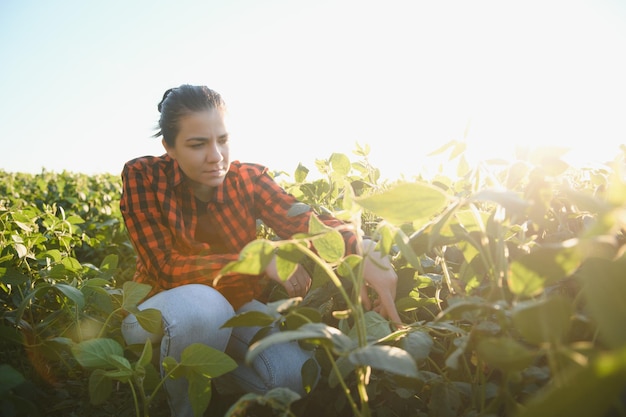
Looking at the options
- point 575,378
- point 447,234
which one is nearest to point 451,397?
point 447,234

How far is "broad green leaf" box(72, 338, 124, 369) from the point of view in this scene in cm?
100

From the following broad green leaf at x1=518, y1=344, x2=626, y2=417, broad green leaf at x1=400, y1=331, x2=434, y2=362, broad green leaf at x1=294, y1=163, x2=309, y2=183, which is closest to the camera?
broad green leaf at x1=518, y1=344, x2=626, y2=417

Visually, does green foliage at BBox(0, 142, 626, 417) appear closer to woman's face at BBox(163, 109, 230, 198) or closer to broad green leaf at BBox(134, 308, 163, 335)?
broad green leaf at BBox(134, 308, 163, 335)

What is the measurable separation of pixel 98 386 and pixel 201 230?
104 cm

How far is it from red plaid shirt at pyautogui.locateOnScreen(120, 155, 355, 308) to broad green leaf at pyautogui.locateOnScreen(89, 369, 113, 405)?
557 millimetres

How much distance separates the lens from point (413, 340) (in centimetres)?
87

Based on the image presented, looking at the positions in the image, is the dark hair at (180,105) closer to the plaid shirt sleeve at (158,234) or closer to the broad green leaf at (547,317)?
the plaid shirt sleeve at (158,234)

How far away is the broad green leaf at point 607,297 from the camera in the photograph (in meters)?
0.44

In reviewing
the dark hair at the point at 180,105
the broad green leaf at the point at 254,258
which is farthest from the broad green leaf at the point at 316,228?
the dark hair at the point at 180,105

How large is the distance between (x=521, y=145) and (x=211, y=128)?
1.41 m

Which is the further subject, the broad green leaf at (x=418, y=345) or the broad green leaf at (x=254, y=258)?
the broad green leaf at (x=418, y=345)

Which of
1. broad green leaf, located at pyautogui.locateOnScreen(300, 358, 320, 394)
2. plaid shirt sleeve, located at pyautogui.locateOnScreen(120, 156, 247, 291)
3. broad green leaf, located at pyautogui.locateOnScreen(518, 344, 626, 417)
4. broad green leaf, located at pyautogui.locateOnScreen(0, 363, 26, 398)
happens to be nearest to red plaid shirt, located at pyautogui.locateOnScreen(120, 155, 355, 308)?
plaid shirt sleeve, located at pyautogui.locateOnScreen(120, 156, 247, 291)

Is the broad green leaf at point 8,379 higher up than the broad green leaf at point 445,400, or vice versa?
the broad green leaf at point 8,379

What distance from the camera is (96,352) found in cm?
103
